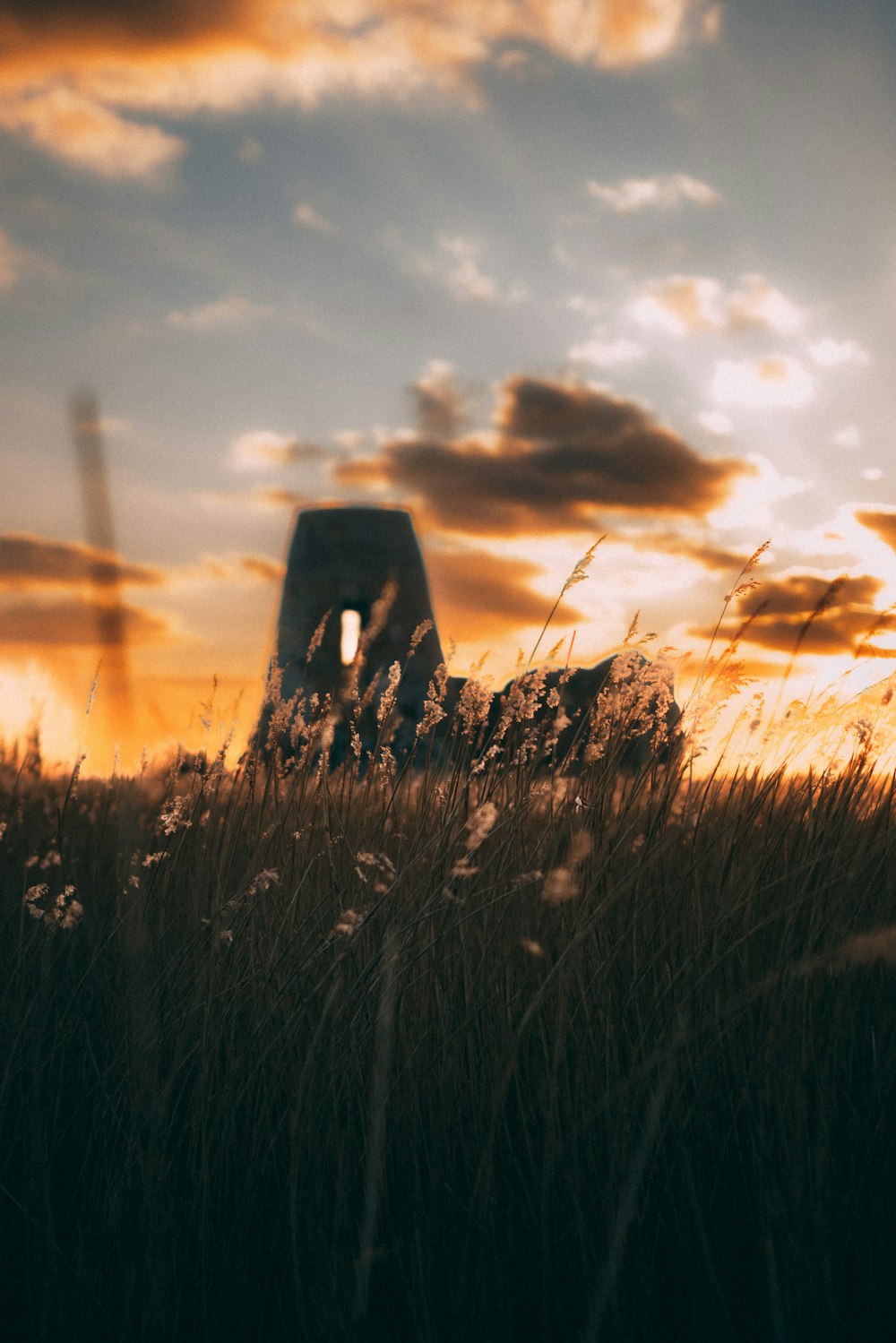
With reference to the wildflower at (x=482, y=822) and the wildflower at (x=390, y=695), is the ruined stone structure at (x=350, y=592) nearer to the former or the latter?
the wildflower at (x=390, y=695)

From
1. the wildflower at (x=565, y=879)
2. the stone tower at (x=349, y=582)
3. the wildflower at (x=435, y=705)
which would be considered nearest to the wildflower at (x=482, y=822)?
the wildflower at (x=565, y=879)

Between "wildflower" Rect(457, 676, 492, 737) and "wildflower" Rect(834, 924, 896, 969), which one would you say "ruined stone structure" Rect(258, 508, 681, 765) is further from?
"wildflower" Rect(834, 924, 896, 969)

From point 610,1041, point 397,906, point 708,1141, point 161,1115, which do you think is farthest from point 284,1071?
point 708,1141

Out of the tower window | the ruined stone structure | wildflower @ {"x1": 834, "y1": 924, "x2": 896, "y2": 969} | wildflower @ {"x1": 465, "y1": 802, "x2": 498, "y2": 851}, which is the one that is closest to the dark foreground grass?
wildflower @ {"x1": 834, "y1": 924, "x2": 896, "y2": 969}

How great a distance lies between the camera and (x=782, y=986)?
1.69 m

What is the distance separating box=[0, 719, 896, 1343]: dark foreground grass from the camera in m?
1.40

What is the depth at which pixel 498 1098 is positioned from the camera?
1.34 metres

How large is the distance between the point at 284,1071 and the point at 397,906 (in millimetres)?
348

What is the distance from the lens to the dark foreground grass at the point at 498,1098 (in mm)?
1400

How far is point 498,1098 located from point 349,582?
1189 cm

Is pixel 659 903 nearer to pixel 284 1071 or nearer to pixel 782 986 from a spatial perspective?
pixel 782 986

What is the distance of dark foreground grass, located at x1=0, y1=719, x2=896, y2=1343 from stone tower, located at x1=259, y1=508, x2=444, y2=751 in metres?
10.7

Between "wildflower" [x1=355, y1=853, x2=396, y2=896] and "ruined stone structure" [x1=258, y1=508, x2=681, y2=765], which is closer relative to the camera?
"wildflower" [x1=355, y1=853, x2=396, y2=896]

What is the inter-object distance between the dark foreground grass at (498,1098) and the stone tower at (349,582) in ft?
35.0
